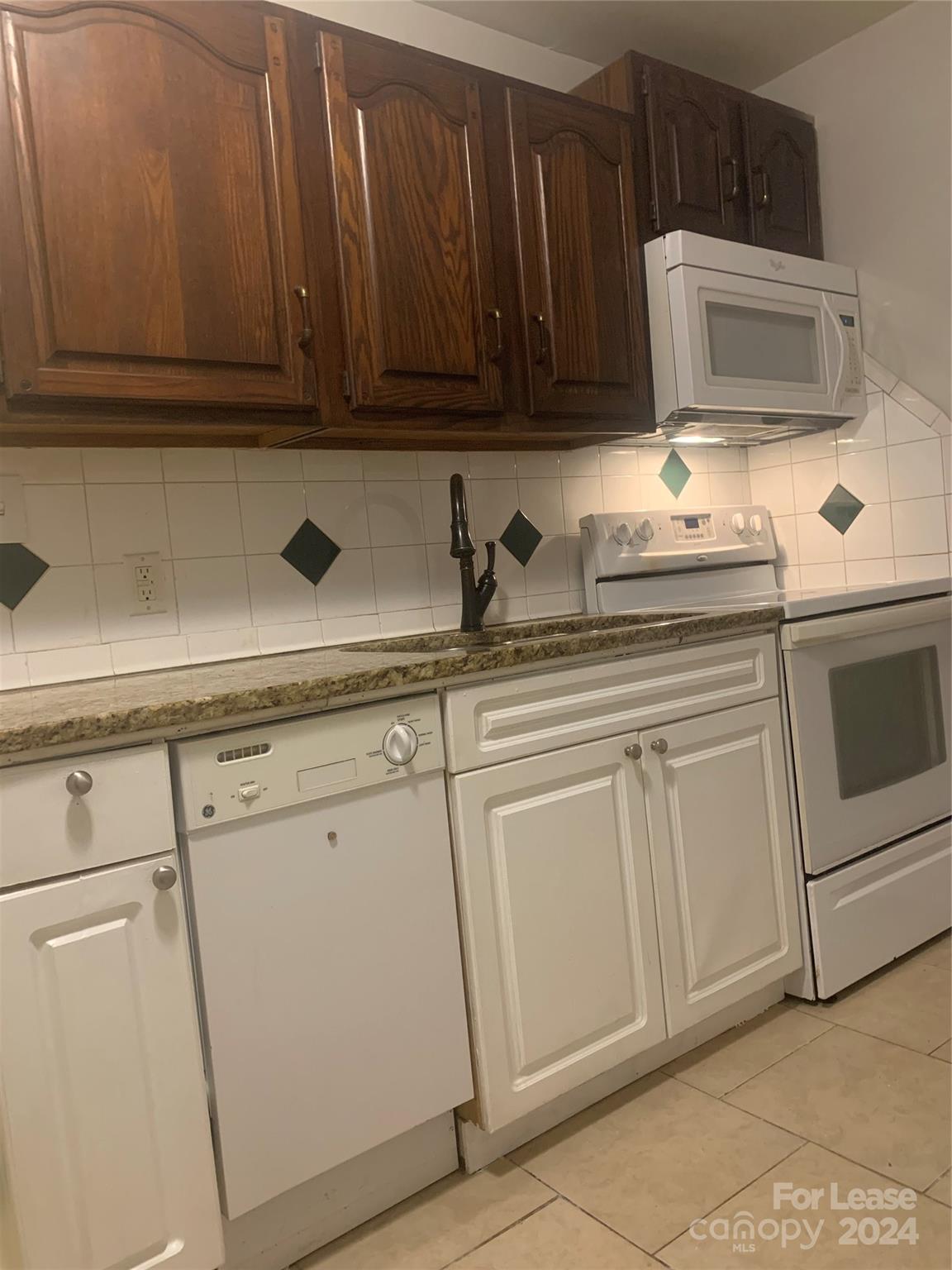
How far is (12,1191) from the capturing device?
108 cm

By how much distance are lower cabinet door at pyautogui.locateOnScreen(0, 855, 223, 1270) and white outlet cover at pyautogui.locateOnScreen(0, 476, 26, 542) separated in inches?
31.0

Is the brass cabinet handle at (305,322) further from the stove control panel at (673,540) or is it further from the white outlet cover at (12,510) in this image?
the stove control panel at (673,540)

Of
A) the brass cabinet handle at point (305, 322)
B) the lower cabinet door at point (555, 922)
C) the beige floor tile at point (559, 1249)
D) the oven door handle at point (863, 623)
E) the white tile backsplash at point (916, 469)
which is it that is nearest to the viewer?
the beige floor tile at point (559, 1249)

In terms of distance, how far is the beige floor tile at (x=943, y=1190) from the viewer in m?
1.38

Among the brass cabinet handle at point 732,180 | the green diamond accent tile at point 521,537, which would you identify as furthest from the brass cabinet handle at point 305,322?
the brass cabinet handle at point 732,180

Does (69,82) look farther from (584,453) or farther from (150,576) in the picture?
(584,453)

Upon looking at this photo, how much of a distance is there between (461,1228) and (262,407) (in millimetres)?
1398

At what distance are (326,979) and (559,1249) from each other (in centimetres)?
54

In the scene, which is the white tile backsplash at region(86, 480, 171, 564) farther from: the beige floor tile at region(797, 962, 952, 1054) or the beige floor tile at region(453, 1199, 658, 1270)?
the beige floor tile at region(797, 962, 952, 1054)

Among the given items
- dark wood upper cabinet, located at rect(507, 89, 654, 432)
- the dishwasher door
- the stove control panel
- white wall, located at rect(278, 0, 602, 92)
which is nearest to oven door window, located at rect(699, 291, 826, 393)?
dark wood upper cabinet, located at rect(507, 89, 654, 432)

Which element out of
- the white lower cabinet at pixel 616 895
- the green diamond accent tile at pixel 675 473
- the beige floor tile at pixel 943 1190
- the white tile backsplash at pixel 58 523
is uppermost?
the green diamond accent tile at pixel 675 473

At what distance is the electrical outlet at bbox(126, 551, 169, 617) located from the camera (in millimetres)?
1775

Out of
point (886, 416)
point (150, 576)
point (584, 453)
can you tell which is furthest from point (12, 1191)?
point (886, 416)

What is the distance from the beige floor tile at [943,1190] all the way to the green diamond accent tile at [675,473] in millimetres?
1788
